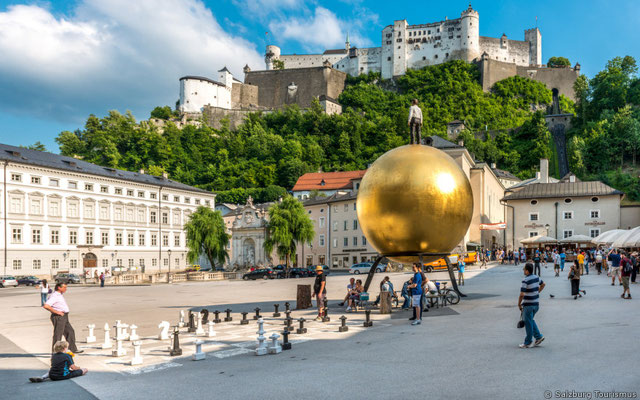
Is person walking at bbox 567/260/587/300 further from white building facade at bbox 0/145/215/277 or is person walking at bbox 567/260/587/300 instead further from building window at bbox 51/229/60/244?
building window at bbox 51/229/60/244

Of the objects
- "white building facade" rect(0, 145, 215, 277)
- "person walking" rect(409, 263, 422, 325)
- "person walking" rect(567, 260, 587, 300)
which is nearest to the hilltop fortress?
"white building facade" rect(0, 145, 215, 277)

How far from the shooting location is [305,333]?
49.7 feet

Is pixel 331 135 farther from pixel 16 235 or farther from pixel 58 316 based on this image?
pixel 58 316

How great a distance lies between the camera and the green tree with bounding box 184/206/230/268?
198 feet

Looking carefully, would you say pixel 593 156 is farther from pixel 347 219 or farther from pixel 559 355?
pixel 559 355

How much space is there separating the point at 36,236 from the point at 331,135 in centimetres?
8720

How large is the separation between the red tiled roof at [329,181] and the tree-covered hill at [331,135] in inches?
575

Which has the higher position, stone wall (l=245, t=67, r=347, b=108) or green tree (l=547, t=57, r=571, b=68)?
green tree (l=547, t=57, r=571, b=68)

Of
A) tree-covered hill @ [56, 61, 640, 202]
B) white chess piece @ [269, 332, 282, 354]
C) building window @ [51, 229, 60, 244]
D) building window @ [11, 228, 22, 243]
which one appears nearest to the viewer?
white chess piece @ [269, 332, 282, 354]

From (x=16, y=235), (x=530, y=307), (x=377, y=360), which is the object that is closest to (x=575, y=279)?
(x=530, y=307)

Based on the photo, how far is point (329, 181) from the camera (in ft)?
310

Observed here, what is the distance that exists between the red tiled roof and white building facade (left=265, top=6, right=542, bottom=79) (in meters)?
68.1

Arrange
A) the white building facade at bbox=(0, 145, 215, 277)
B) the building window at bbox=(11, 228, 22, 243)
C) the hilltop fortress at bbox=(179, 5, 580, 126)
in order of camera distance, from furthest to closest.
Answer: the hilltop fortress at bbox=(179, 5, 580, 126), the white building facade at bbox=(0, 145, 215, 277), the building window at bbox=(11, 228, 22, 243)

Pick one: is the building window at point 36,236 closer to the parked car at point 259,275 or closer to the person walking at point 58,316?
the parked car at point 259,275
